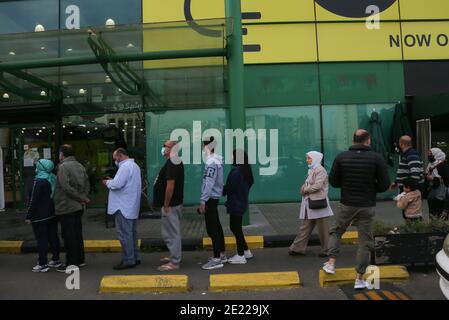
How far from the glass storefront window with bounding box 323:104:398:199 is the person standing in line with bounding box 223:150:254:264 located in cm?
653

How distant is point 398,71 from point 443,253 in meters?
9.15

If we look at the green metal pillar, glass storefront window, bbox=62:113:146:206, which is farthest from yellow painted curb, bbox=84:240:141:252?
glass storefront window, bbox=62:113:146:206

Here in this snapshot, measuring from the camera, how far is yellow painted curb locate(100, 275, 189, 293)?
5.78 m

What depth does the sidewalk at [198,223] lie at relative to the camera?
28.8 ft

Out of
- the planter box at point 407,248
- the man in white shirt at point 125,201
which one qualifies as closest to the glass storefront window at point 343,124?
the planter box at point 407,248

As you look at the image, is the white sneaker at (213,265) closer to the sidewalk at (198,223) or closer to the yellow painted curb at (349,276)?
the yellow painted curb at (349,276)

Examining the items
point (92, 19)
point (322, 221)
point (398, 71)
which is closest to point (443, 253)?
point (322, 221)

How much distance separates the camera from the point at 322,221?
7.11 m

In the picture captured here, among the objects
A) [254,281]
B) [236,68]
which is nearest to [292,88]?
[236,68]

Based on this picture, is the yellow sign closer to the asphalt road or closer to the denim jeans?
the asphalt road

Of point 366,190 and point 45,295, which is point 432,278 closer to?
point 366,190

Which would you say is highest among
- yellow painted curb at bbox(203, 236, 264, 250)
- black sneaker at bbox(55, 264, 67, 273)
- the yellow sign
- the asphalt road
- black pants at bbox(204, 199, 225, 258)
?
the yellow sign

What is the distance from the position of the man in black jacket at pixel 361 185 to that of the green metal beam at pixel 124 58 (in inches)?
184
